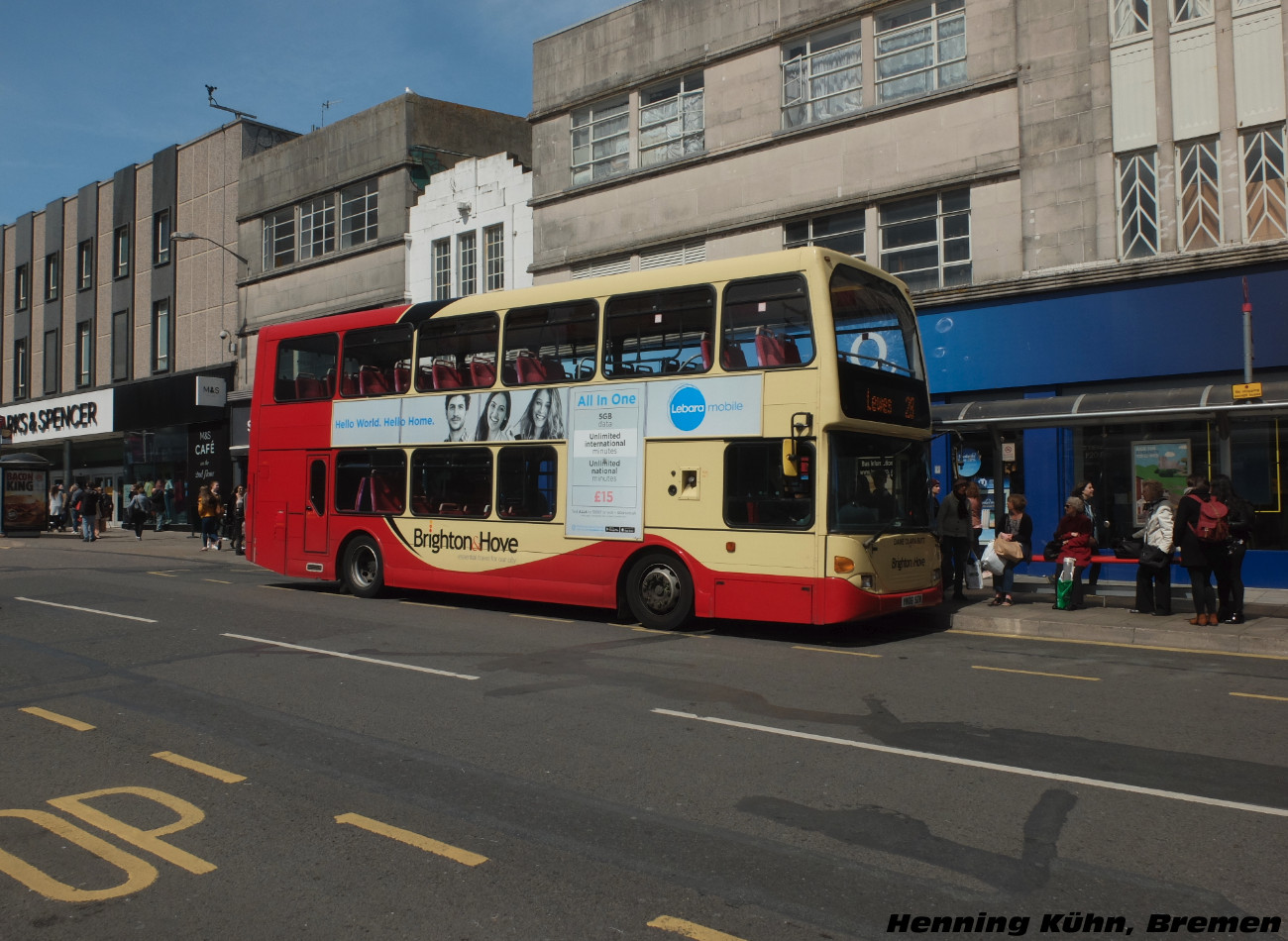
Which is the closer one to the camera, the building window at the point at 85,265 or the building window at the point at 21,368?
the building window at the point at 85,265

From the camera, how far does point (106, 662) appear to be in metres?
9.43

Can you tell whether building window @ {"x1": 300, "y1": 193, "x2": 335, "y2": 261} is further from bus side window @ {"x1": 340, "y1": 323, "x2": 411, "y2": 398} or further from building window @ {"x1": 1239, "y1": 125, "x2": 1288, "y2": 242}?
building window @ {"x1": 1239, "y1": 125, "x2": 1288, "y2": 242}

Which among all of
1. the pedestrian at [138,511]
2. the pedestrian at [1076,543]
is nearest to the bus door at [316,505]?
the pedestrian at [1076,543]

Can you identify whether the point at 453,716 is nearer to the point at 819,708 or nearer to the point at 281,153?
the point at 819,708

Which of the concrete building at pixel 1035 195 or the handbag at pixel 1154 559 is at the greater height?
the concrete building at pixel 1035 195

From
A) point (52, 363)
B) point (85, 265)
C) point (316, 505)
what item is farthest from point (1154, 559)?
point (52, 363)

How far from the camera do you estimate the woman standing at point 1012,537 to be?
44.1ft

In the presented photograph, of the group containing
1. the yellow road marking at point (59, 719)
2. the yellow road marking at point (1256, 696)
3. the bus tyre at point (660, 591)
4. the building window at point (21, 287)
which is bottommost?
the yellow road marking at point (1256, 696)

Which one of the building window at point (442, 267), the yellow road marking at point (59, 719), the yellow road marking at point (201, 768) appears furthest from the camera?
the building window at point (442, 267)

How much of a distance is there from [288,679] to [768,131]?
50.7 feet

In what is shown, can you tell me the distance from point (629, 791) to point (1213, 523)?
27.6ft

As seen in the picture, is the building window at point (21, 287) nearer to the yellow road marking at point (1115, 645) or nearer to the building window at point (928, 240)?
the building window at point (928, 240)

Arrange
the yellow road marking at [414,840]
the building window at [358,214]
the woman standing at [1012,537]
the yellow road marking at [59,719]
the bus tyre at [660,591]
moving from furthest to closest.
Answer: the building window at [358,214] → the woman standing at [1012,537] → the bus tyre at [660,591] → the yellow road marking at [59,719] → the yellow road marking at [414,840]

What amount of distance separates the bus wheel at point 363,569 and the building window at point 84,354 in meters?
30.6
